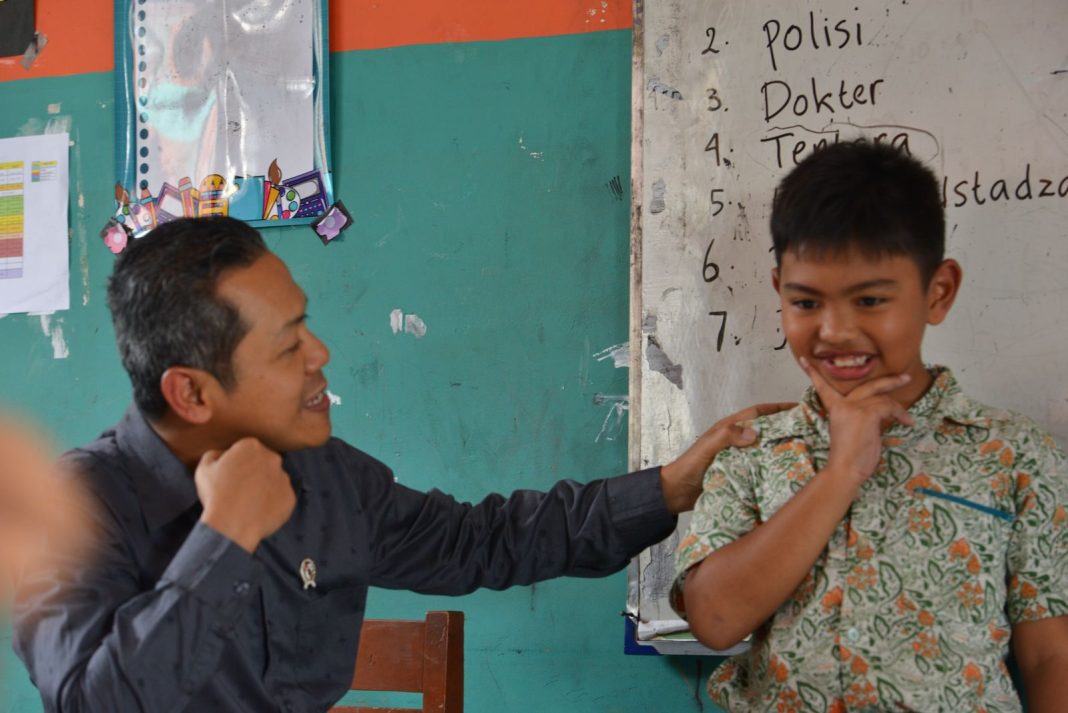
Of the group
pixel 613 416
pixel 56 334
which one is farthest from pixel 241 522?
pixel 56 334

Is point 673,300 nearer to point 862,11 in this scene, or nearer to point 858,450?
point 862,11

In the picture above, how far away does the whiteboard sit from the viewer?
1.64m

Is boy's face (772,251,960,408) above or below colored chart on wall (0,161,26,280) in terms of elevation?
below

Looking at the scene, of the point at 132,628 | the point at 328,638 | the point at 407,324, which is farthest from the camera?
the point at 407,324

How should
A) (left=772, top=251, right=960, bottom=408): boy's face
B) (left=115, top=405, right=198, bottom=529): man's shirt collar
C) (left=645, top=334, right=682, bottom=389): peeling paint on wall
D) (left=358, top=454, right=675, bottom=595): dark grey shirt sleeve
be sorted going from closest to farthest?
(left=772, top=251, right=960, bottom=408): boy's face
(left=115, top=405, right=198, bottom=529): man's shirt collar
(left=358, top=454, right=675, bottom=595): dark grey shirt sleeve
(left=645, top=334, right=682, bottom=389): peeling paint on wall

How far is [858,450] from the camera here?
3.78 ft

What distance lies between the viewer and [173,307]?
1.27 metres

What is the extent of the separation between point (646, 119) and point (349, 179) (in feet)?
2.22

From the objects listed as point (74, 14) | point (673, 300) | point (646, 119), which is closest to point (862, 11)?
point (646, 119)

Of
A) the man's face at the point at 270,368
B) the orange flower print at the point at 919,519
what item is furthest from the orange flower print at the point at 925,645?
the man's face at the point at 270,368

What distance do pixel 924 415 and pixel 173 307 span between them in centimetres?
94

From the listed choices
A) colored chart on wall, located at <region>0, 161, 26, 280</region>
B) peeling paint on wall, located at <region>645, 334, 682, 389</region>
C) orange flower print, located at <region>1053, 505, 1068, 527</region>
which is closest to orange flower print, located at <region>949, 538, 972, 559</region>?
orange flower print, located at <region>1053, 505, 1068, 527</region>

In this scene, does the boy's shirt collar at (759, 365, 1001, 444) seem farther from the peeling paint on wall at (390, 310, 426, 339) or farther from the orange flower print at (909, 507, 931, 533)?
the peeling paint on wall at (390, 310, 426, 339)

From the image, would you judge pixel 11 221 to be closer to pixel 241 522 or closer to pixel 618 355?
pixel 618 355
